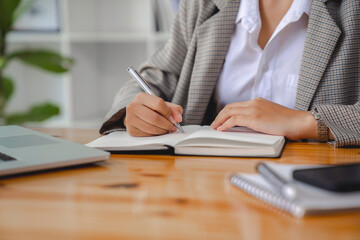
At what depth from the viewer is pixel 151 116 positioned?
918 millimetres

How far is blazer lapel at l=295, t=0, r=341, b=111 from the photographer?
1078mm

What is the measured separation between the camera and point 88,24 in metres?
2.62

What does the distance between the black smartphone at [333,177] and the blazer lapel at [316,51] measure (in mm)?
583

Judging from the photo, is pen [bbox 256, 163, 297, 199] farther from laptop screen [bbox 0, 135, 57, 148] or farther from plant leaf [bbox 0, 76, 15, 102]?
plant leaf [bbox 0, 76, 15, 102]

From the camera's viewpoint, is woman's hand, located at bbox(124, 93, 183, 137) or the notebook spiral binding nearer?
the notebook spiral binding

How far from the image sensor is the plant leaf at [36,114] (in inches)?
106

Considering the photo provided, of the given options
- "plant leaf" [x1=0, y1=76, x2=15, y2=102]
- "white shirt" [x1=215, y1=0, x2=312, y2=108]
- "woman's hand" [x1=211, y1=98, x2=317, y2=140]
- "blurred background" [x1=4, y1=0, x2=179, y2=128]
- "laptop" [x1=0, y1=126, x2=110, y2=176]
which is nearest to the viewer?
"laptop" [x1=0, y1=126, x2=110, y2=176]

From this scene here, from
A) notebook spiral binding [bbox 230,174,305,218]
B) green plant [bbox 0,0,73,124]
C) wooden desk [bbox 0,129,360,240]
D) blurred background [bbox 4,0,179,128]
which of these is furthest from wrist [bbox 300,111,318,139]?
green plant [bbox 0,0,73,124]

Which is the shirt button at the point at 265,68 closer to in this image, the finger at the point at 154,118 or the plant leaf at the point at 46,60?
the finger at the point at 154,118

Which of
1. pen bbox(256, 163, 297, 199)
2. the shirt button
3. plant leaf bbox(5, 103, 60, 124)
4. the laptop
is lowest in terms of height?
plant leaf bbox(5, 103, 60, 124)

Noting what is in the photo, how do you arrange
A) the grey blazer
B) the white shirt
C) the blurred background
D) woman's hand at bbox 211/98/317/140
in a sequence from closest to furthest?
woman's hand at bbox 211/98/317/140
the grey blazer
the white shirt
the blurred background

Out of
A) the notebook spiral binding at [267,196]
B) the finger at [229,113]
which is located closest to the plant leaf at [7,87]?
the finger at [229,113]

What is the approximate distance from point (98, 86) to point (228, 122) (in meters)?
1.98

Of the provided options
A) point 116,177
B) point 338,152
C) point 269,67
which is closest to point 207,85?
→ point 269,67
